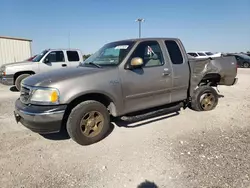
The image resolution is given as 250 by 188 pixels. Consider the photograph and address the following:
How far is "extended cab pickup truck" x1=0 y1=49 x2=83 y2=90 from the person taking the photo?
819cm

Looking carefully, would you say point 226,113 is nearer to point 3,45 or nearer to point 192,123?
point 192,123

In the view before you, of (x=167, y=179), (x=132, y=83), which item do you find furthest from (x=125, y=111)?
(x=167, y=179)

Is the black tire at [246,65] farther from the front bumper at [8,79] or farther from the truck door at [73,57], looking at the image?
the front bumper at [8,79]

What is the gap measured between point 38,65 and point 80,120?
6282 mm

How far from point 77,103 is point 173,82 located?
7.42 feet

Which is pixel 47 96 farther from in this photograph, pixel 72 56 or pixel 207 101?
pixel 72 56

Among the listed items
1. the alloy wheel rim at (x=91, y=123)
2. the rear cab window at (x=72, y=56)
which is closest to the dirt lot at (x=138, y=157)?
the alloy wheel rim at (x=91, y=123)

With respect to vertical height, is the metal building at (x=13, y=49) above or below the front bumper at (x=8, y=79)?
above

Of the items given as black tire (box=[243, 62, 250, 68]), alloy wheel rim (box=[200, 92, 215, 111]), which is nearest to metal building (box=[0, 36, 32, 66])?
alloy wheel rim (box=[200, 92, 215, 111])

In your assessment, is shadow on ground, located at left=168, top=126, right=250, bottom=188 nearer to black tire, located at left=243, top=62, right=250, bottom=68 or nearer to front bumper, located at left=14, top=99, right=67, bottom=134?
front bumper, located at left=14, top=99, right=67, bottom=134

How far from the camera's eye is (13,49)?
17938mm

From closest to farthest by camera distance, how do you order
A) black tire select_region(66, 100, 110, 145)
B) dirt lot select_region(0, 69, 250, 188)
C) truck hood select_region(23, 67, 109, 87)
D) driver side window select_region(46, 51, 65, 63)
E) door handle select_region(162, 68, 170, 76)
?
dirt lot select_region(0, 69, 250, 188) → truck hood select_region(23, 67, 109, 87) → black tire select_region(66, 100, 110, 145) → door handle select_region(162, 68, 170, 76) → driver side window select_region(46, 51, 65, 63)

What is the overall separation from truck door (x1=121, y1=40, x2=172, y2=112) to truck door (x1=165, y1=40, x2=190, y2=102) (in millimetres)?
175

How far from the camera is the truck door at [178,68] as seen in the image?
14.7ft
